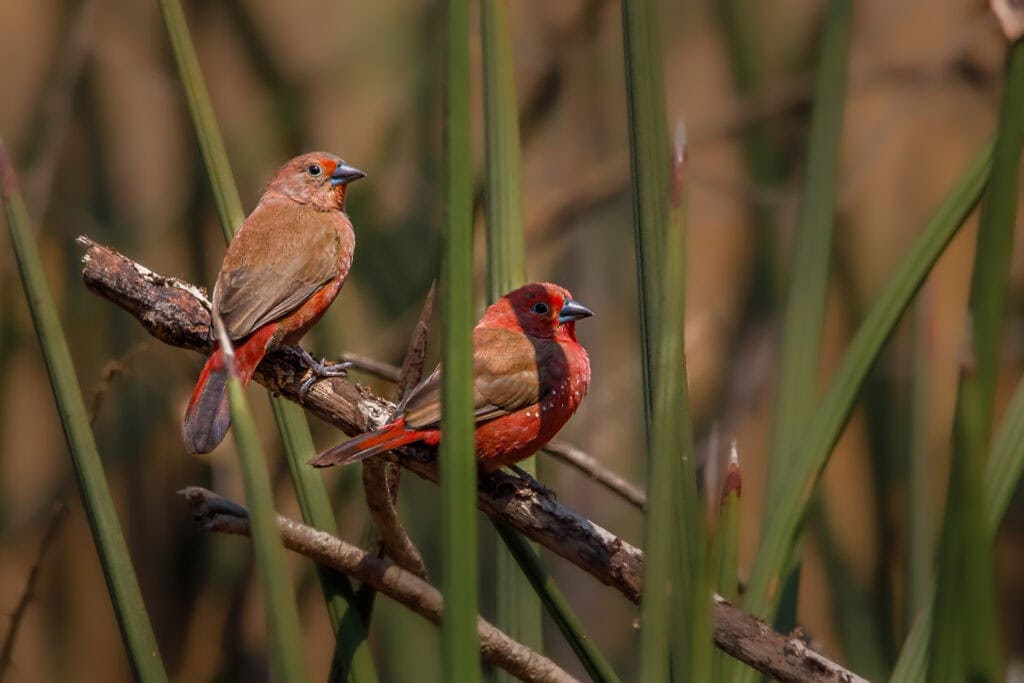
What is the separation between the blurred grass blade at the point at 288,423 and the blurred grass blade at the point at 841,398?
0.65m

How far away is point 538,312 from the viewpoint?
2.49 meters

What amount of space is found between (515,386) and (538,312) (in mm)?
268

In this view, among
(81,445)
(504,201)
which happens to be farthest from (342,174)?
(81,445)

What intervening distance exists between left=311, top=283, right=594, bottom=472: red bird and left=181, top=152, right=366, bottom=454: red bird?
30 cm

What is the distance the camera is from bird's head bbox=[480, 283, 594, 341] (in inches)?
94.9

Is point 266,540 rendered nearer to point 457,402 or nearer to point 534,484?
point 457,402

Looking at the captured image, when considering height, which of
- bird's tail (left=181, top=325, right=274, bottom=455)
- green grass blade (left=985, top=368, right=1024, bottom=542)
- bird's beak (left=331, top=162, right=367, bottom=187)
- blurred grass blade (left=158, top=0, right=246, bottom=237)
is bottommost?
bird's tail (left=181, top=325, right=274, bottom=455)

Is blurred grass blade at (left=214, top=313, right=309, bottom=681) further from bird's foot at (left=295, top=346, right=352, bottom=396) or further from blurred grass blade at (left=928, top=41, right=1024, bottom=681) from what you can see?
bird's foot at (left=295, top=346, right=352, bottom=396)

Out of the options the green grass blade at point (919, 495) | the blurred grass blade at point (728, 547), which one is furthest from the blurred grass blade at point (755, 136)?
the blurred grass blade at point (728, 547)

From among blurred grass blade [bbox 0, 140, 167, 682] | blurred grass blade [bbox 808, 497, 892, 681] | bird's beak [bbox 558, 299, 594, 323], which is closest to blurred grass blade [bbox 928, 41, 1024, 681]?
blurred grass blade [bbox 0, 140, 167, 682]

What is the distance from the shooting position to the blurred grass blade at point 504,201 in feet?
6.11

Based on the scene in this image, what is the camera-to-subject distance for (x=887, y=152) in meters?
4.43

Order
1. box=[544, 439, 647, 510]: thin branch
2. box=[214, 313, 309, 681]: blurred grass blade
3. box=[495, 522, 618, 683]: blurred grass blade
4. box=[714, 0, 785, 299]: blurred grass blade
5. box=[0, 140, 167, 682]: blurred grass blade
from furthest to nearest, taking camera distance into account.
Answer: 1. box=[714, 0, 785, 299]: blurred grass blade
2. box=[544, 439, 647, 510]: thin branch
3. box=[495, 522, 618, 683]: blurred grass blade
4. box=[0, 140, 167, 682]: blurred grass blade
5. box=[214, 313, 309, 681]: blurred grass blade

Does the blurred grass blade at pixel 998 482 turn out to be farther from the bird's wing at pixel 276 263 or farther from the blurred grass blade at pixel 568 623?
the bird's wing at pixel 276 263
